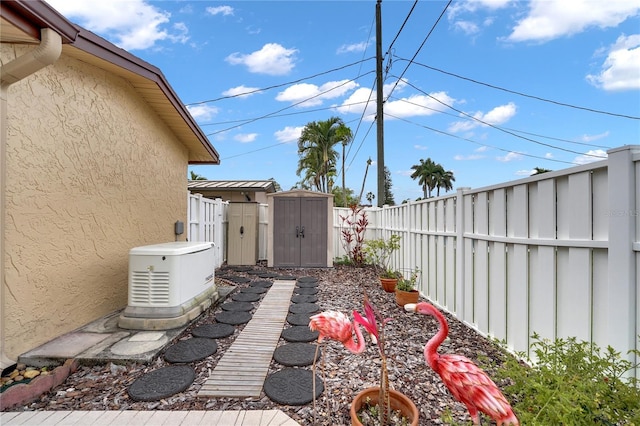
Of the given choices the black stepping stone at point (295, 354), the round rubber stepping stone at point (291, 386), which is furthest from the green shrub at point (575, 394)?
the black stepping stone at point (295, 354)

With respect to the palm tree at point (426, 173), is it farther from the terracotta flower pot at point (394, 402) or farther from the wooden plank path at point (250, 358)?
the terracotta flower pot at point (394, 402)

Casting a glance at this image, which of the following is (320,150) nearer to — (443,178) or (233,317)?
(233,317)

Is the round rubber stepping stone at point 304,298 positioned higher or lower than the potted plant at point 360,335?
lower

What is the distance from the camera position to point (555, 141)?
10422mm

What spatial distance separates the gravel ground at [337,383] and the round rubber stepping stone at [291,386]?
40 mm

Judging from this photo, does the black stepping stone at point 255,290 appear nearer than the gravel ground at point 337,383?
No

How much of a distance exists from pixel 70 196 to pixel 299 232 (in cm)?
479

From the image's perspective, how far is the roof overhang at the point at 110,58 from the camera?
1.77 meters

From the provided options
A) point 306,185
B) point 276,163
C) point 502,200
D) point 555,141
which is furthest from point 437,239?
point 306,185

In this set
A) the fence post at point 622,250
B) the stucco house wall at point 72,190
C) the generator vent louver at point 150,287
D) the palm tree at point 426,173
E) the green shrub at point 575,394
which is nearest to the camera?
the green shrub at point 575,394

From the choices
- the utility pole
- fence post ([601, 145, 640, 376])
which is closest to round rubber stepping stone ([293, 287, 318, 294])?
fence post ([601, 145, 640, 376])

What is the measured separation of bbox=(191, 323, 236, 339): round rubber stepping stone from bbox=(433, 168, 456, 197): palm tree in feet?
130

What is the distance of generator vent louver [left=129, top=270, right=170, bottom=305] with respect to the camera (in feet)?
9.39

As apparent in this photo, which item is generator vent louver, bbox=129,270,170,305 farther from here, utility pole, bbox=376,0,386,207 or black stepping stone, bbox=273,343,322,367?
utility pole, bbox=376,0,386,207
